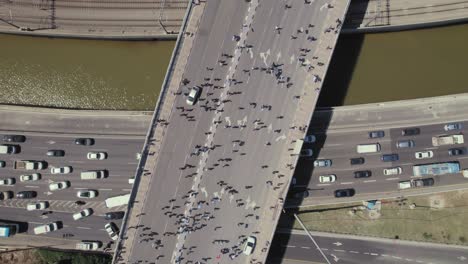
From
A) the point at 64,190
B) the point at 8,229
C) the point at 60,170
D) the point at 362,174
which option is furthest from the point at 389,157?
the point at 8,229

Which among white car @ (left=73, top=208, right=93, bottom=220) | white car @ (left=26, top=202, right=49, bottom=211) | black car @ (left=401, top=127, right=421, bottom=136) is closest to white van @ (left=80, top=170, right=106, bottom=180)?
white car @ (left=73, top=208, right=93, bottom=220)

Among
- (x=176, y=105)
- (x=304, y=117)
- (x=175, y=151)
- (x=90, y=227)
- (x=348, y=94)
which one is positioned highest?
(x=348, y=94)

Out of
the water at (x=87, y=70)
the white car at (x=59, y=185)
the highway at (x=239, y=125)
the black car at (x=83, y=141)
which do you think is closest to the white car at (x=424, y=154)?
the highway at (x=239, y=125)

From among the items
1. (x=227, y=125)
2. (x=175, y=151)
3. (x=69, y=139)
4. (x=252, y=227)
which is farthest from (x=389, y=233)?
(x=69, y=139)

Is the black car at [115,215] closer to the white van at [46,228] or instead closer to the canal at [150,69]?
the white van at [46,228]

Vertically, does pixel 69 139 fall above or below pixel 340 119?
below

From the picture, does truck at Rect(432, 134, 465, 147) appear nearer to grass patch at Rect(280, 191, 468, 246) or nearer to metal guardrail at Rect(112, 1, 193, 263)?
grass patch at Rect(280, 191, 468, 246)

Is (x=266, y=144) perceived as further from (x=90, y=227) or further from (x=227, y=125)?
(x=90, y=227)
